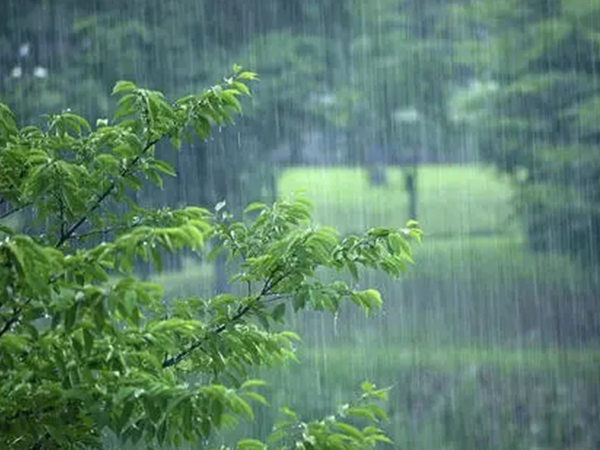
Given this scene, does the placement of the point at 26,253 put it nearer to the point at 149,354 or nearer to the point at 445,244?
the point at 149,354

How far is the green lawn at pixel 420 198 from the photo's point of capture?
17.2ft

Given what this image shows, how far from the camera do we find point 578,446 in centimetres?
529

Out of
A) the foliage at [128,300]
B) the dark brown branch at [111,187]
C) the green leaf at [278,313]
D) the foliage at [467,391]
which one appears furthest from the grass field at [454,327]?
the green leaf at [278,313]

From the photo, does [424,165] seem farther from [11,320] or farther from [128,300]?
[128,300]

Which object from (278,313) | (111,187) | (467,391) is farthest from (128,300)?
(467,391)

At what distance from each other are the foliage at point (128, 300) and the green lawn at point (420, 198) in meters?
2.47

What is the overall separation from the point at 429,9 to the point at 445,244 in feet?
3.48

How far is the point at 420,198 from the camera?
5.26 meters

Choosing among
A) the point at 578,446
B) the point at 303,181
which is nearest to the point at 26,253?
the point at 303,181

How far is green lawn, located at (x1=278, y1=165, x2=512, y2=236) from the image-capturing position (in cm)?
524

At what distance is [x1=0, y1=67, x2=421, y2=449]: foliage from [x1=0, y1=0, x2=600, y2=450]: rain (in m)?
2.48

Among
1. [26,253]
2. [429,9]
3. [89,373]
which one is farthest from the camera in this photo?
[429,9]

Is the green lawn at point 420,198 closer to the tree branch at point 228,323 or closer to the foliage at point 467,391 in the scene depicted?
the foliage at point 467,391

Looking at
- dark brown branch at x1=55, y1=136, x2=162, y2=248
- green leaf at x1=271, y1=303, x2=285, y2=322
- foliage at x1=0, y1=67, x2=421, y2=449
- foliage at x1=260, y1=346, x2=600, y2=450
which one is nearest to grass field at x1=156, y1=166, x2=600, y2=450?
foliage at x1=260, y1=346, x2=600, y2=450
